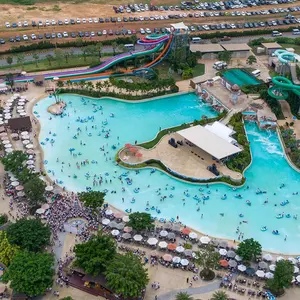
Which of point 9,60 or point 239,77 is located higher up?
point 9,60

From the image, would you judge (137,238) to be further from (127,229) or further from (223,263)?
(223,263)

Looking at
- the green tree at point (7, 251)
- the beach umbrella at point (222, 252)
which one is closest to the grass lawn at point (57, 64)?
the green tree at point (7, 251)

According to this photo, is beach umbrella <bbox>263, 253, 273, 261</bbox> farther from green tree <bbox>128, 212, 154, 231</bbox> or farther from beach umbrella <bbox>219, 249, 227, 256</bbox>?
green tree <bbox>128, 212, 154, 231</bbox>

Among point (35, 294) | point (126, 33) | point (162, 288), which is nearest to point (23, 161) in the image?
point (35, 294)

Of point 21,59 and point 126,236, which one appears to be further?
point 21,59

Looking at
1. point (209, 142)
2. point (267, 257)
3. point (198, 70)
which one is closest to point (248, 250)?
point (267, 257)

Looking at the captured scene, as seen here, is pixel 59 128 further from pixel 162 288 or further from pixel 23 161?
pixel 162 288

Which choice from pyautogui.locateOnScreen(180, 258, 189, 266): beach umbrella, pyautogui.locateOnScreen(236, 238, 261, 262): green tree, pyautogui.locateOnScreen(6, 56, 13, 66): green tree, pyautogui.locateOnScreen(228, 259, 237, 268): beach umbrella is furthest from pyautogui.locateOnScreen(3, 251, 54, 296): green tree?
pyautogui.locateOnScreen(6, 56, 13, 66): green tree

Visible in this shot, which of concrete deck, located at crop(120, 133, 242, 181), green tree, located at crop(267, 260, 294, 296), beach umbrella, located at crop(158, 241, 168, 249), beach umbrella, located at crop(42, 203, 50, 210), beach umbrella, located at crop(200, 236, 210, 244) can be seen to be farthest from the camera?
concrete deck, located at crop(120, 133, 242, 181)
